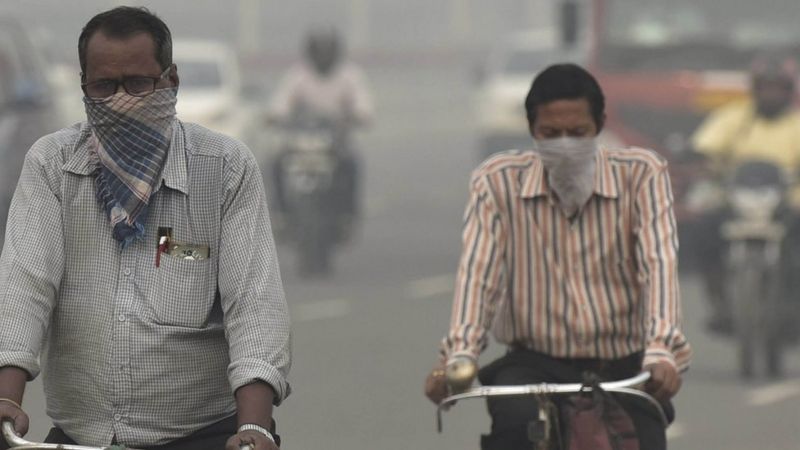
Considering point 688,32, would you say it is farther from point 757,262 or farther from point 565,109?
point 565,109

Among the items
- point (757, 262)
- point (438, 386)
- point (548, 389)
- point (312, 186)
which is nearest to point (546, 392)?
point (548, 389)

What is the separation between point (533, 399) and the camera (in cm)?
502

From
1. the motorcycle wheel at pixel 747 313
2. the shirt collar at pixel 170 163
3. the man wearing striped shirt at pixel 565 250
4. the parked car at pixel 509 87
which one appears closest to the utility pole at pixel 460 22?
the parked car at pixel 509 87

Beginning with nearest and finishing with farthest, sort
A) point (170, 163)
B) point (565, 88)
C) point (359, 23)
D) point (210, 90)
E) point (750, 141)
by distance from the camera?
point (170, 163)
point (565, 88)
point (750, 141)
point (210, 90)
point (359, 23)

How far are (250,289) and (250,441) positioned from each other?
33cm

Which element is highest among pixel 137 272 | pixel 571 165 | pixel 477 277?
pixel 137 272

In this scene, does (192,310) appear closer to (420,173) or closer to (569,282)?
(569,282)

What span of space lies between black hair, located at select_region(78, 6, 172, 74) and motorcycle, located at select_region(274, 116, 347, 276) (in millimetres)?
12736

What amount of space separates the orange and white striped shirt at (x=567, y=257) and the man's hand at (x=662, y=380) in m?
0.31

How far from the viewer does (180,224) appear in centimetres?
404

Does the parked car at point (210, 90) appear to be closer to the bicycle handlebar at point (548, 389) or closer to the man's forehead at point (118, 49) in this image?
the bicycle handlebar at point (548, 389)

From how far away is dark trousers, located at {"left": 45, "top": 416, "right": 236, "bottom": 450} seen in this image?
4.10 m

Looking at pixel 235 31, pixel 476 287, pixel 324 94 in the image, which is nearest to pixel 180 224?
pixel 476 287

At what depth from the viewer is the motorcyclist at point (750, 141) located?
42.8 feet
